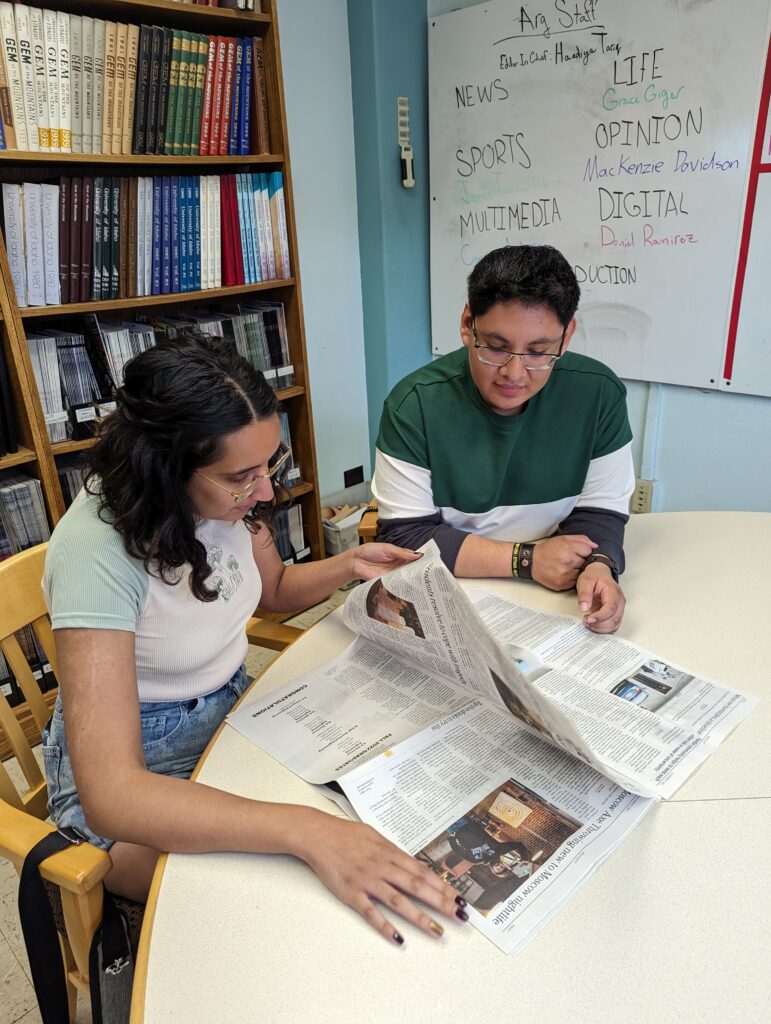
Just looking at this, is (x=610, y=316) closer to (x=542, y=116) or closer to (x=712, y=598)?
(x=542, y=116)

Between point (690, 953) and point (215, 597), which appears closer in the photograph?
point (690, 953)

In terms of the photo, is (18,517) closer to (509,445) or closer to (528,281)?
(509,445)

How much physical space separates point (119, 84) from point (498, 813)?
1.97 meters

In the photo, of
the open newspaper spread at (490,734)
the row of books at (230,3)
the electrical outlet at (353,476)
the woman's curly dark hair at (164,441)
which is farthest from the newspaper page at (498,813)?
the electrical outlet at (353,476)

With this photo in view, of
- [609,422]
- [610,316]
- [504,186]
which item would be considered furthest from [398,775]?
[504,186]

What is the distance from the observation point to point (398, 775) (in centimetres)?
80

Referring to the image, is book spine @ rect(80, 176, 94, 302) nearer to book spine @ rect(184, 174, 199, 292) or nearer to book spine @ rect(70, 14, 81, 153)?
book spine @ rect(70, 14, 81, 153)

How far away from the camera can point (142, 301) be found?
6.55 ft

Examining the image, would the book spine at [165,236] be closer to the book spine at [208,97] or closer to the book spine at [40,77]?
the book spine at [208,97]

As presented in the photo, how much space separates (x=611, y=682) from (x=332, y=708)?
1.26 feet

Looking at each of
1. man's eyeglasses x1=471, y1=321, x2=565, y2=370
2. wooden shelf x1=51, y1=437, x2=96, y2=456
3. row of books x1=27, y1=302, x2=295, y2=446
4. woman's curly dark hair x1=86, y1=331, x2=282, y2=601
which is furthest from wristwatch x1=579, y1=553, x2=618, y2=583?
wooden shelf x1=51, y1=437, x2=96, y2=456

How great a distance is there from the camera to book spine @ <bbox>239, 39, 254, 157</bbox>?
6.71 feet

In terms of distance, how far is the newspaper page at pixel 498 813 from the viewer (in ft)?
2.19

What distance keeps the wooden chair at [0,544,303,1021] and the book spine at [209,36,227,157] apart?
59.8 inches
